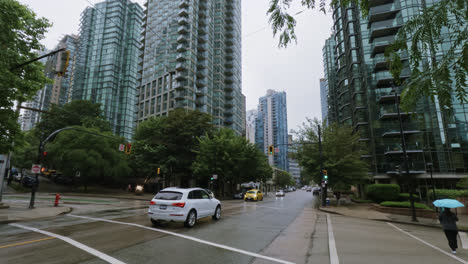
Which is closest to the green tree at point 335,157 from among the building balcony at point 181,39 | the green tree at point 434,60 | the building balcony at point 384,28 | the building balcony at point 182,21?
the green tree at point 434,60

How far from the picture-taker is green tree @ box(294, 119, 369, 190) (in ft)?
86.0

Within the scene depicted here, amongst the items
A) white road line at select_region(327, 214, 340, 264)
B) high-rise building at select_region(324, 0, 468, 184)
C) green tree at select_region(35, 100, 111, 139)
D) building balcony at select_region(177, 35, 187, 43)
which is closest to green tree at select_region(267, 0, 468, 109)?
white road line at select_region(327, 214, 340, 264)

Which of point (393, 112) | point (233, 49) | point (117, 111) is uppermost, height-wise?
point (233, 49)

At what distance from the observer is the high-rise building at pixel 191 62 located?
216 ft

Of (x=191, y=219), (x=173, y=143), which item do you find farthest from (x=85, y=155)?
(x=191, y=219)

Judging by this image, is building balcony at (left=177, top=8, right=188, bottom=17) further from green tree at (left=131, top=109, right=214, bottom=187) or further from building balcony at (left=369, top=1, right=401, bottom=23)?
building balcony at (left=369, top=1, right=401, bottom=23)

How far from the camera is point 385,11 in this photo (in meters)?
41.5

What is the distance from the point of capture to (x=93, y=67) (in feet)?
264

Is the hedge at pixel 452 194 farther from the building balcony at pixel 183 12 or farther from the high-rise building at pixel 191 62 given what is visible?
the building balcony at pixel 183 12

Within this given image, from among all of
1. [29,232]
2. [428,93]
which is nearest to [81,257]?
[29,232]

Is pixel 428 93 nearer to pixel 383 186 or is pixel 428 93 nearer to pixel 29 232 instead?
pixel 29 232

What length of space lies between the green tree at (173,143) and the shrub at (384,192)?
2487 centimetres

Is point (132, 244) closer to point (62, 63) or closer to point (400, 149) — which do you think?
point (62, 63)

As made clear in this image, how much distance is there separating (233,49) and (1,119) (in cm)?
7865
